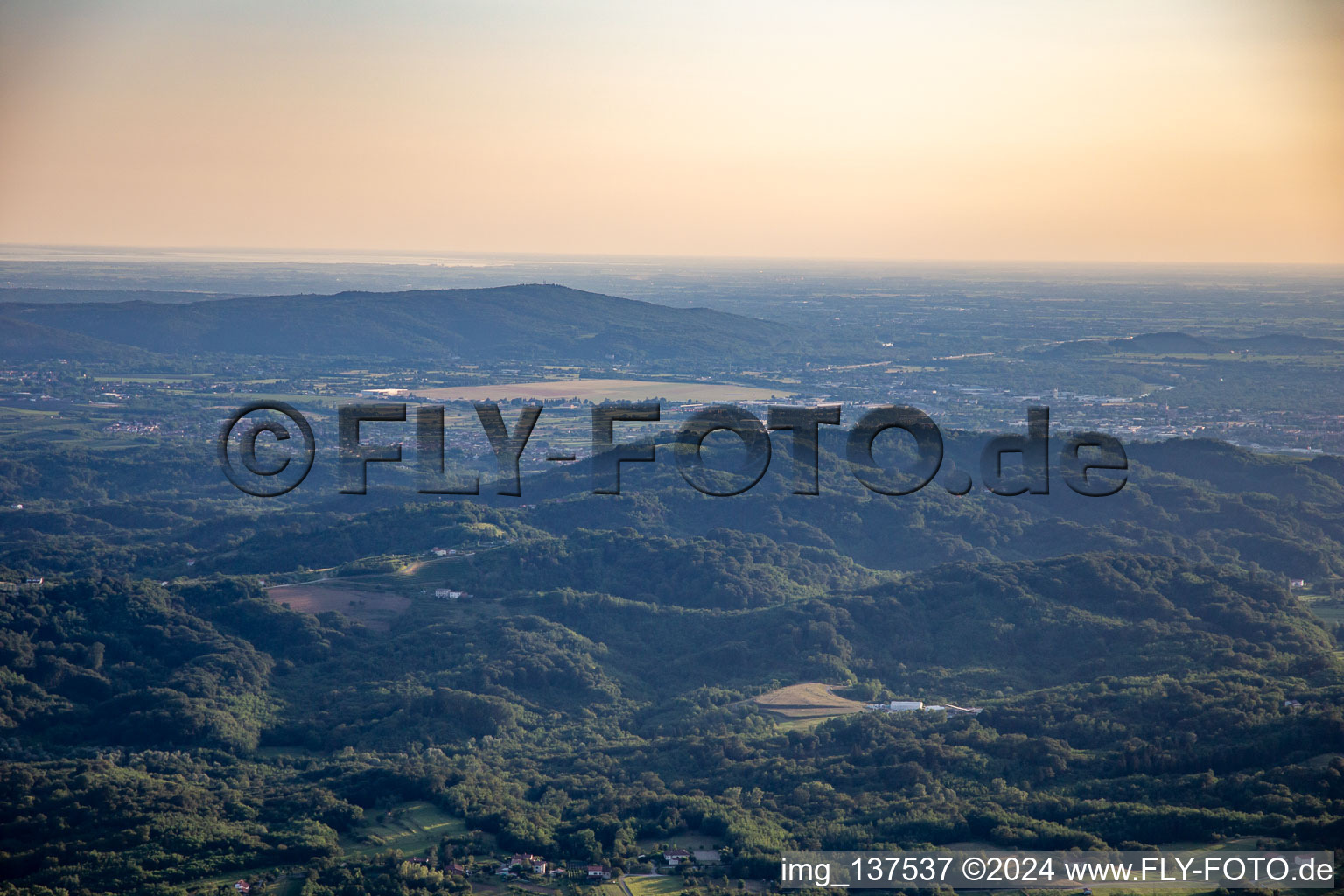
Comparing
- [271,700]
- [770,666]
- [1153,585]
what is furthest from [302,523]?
[1153,585]

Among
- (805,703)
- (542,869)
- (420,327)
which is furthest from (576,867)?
(420,327)

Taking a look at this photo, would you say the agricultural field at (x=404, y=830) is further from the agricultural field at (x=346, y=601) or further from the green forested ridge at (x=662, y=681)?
the agricultural field at (x=346, y=601)

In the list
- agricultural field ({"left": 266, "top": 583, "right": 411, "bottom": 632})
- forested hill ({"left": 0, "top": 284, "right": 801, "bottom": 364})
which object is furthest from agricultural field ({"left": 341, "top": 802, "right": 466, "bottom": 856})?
forested hill ({"left": 0, "top": 284, "right": 801, "bottom": 364})

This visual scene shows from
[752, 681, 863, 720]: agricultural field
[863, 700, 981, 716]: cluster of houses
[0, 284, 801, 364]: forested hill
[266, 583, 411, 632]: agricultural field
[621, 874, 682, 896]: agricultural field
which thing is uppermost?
[0, 284, 801, 364]: forested hill

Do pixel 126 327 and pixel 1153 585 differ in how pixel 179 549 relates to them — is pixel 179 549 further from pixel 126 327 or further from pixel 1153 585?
pixel 126 327

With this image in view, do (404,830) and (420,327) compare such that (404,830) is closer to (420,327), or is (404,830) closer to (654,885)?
(654,885)

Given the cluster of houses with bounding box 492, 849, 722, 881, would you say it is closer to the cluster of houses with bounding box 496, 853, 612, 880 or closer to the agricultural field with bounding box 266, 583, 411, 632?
the cluster of houses with bounding box 496, 853, 612, 880
